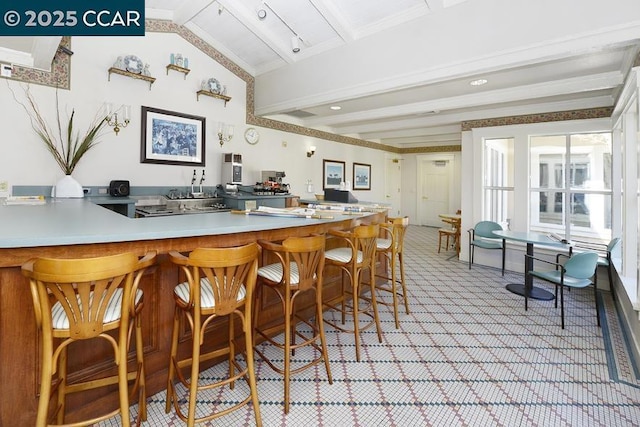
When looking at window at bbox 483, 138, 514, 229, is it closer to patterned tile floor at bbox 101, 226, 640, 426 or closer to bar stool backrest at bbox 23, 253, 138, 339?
patterned tile floor at bbox 101, 226, 640, 426

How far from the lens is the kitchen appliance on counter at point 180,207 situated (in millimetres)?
3828

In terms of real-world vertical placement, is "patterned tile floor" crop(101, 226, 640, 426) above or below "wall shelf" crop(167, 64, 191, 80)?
below

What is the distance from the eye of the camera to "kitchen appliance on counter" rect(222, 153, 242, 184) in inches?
188

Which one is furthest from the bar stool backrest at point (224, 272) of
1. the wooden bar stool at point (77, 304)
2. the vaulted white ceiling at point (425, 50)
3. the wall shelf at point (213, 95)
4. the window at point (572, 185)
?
the window at point (572, 185)

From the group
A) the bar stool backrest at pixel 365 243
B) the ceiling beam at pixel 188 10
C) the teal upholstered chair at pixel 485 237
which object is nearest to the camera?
the bar stool backrest at pixel 365 243

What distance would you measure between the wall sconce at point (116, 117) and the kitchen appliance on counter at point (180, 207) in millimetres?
1010

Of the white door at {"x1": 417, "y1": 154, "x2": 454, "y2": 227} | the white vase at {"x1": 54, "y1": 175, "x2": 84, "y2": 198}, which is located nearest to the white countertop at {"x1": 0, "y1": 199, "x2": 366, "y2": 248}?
the white vase at {"x1": 54, "y1": 175, "x2": 84, "y2": 198}

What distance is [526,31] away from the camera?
2609 millimetres

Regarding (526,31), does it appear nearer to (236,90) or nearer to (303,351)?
(303,351)

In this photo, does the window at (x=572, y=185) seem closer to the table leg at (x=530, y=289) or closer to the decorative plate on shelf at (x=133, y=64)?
the table leg at (x=530, y=289)

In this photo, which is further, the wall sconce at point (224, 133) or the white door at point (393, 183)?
the white door at point (393, 183)

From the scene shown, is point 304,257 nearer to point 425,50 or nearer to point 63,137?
point 425,50

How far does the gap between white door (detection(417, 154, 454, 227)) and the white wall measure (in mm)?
5790

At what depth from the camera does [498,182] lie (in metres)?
5.21
